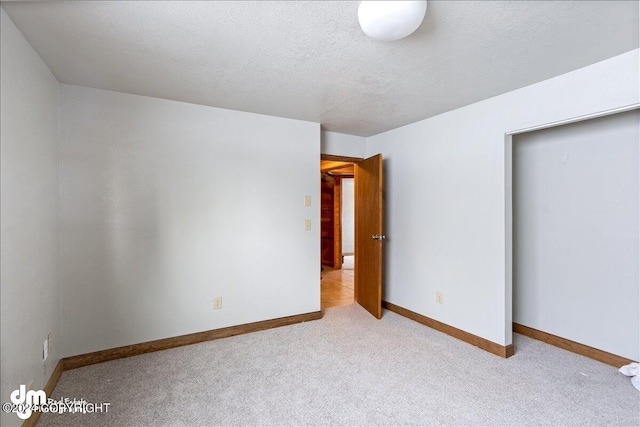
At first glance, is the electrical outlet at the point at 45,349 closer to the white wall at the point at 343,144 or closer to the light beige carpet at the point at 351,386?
the light beige carpet at the point at 351,386

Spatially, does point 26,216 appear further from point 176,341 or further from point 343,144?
point 343,144

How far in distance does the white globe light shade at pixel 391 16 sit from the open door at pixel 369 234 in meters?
2.07

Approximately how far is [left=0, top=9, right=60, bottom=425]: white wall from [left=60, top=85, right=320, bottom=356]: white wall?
0.20m

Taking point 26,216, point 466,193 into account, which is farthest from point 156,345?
point 466,193

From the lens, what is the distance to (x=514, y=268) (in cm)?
317

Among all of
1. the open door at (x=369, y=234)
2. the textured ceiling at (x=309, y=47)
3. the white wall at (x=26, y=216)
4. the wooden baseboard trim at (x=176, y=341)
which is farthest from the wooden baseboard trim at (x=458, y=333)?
the white wall at (x=26, y=216)

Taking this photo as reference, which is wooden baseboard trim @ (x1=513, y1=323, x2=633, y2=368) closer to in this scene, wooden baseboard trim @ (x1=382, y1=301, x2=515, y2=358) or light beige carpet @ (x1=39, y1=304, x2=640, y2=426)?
light beige carpet @ (x1=39, y1=304, x2=640, y2=426)

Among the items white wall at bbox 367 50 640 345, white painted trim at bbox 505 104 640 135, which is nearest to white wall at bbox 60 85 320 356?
white wall at bbox 367 50 640 345

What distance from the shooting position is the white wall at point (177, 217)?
7.98 feet

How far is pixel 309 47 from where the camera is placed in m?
1.82

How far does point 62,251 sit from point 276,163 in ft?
6.56

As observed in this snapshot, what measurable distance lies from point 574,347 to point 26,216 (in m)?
4.27

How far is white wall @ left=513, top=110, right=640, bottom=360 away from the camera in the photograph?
2400 millimetres

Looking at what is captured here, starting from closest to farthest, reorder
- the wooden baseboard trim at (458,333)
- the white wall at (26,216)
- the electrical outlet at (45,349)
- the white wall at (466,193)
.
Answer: the white wall at (26,216)
the electrical outlet at (45,349)
the white wall at (466,193)
the wooden baseboard trim at (458,333)
